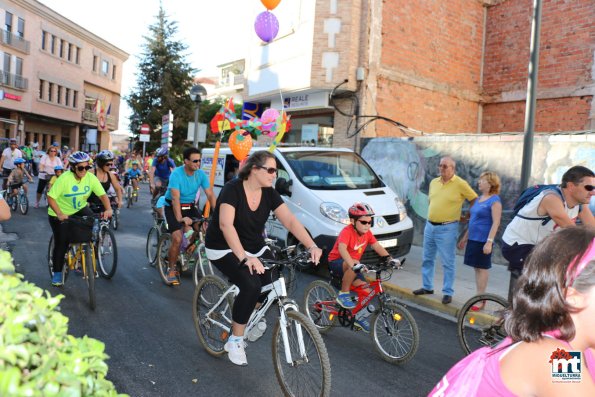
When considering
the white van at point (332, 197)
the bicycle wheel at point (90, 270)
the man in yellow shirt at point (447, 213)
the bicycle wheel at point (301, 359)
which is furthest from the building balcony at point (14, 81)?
the bicycle wheel at point (301, 359)

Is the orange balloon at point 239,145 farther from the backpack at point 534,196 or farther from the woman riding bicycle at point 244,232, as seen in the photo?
the backpack at point 534,196

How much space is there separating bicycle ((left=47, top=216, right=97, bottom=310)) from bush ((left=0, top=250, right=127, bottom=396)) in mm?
4776

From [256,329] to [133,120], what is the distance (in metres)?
38.5

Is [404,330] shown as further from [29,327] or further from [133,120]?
[133,120]

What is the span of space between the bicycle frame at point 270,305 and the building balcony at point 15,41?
41759 millimetres

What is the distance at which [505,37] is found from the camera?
15.6 meters

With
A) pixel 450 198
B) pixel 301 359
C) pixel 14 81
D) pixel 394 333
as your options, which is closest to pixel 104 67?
pixel 14 81

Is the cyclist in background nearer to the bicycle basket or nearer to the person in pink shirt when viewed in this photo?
the bicycle basket

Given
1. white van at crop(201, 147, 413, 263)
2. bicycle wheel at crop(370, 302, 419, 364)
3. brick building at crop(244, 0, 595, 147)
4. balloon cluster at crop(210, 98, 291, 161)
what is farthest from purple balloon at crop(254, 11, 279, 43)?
bicycle wheel at crop(370, 302, 419, 364)

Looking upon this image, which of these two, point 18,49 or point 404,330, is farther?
point 18,49

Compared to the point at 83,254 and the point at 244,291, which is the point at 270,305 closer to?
the point at 244,291

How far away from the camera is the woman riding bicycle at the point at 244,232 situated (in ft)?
12.9

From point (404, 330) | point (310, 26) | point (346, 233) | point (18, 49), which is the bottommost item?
point (404, 330)

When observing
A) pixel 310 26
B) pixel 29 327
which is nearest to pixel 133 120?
pixel 310 26
